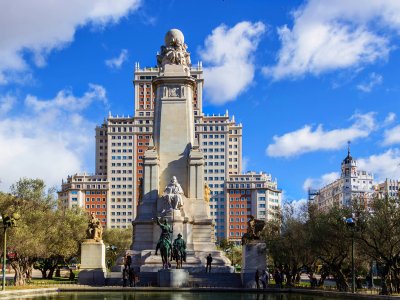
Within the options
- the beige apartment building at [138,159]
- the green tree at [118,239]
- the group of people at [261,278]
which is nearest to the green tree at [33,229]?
the group of people at [261,278]

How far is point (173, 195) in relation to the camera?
53.7 metres

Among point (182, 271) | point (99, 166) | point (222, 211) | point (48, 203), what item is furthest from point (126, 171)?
point (182, 271)

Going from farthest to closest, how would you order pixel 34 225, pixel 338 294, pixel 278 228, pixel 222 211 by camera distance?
pixel 222 211
pixel 278 228
pixel 34 225
pixel 338 294

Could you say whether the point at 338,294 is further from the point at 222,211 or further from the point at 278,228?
the point at 222,211

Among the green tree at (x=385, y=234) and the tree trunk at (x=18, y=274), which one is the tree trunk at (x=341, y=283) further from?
the tree trunk at (x=18, y=274)

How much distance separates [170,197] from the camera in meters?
53.6

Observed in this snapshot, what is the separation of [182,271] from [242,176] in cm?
14050

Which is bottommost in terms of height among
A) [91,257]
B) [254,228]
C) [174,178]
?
[91,257]

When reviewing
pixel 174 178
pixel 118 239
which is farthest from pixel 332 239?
pixel 118 239

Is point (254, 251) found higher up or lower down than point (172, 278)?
higher up

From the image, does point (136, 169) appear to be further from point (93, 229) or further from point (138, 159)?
point (93, 229)

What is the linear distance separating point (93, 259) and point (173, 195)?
344 inches

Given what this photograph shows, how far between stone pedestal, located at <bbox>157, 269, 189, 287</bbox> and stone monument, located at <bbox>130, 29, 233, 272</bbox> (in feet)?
26.6

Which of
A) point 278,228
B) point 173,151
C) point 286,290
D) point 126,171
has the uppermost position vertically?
point 126,171
